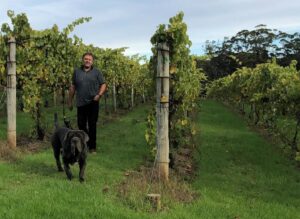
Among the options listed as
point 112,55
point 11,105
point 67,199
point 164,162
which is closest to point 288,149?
point 164,162

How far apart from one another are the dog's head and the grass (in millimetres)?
481

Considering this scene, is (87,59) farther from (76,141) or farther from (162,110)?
(76,141)

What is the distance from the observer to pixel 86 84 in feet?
32.1

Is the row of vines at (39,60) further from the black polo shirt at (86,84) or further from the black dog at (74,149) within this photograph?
the black dog at (74,149)

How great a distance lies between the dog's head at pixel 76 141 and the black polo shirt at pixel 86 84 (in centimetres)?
255

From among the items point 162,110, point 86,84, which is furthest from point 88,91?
point 162,110

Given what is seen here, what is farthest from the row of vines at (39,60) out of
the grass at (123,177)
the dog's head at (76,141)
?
the dog's head at (76,141)

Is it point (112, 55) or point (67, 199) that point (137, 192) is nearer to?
point (67, 199)

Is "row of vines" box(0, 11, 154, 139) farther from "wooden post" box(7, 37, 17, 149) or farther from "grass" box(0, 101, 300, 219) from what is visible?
"grass" box(0, 101, 300, 219)

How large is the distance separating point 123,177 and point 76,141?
114 centimetres

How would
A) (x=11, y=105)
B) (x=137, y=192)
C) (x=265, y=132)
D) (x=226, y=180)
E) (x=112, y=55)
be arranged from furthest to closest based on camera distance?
(x=112, y=55) < (x=265, y=132) < (x=11, y=105) < (x=226, y=180) < (x=137, y=192)

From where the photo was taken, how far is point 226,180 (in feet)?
28.5

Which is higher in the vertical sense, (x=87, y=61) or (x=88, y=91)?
(x=87, y=61)

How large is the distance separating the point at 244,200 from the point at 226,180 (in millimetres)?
1502
